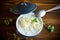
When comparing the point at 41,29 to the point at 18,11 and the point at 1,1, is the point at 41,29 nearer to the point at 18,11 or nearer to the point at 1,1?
the point at 18,11

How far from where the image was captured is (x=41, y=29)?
106 cm

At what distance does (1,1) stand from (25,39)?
0.29 meters

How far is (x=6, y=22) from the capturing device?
1.09m

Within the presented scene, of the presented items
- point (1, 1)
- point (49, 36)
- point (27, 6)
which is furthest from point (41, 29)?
point (1, 1)

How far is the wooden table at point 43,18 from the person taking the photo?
1.06m

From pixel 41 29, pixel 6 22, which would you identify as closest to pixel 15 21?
pixel 6 22

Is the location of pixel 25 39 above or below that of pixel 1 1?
below

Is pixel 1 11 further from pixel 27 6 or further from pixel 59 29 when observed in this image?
pixel 59 29

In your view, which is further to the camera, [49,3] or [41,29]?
[49,3]

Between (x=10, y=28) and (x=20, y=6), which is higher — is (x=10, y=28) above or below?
below

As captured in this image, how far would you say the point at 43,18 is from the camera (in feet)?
3.65

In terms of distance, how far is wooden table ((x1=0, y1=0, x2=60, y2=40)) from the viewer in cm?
106

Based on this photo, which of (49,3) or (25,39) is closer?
(25,39)

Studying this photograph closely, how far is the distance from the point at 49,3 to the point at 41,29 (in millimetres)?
191
